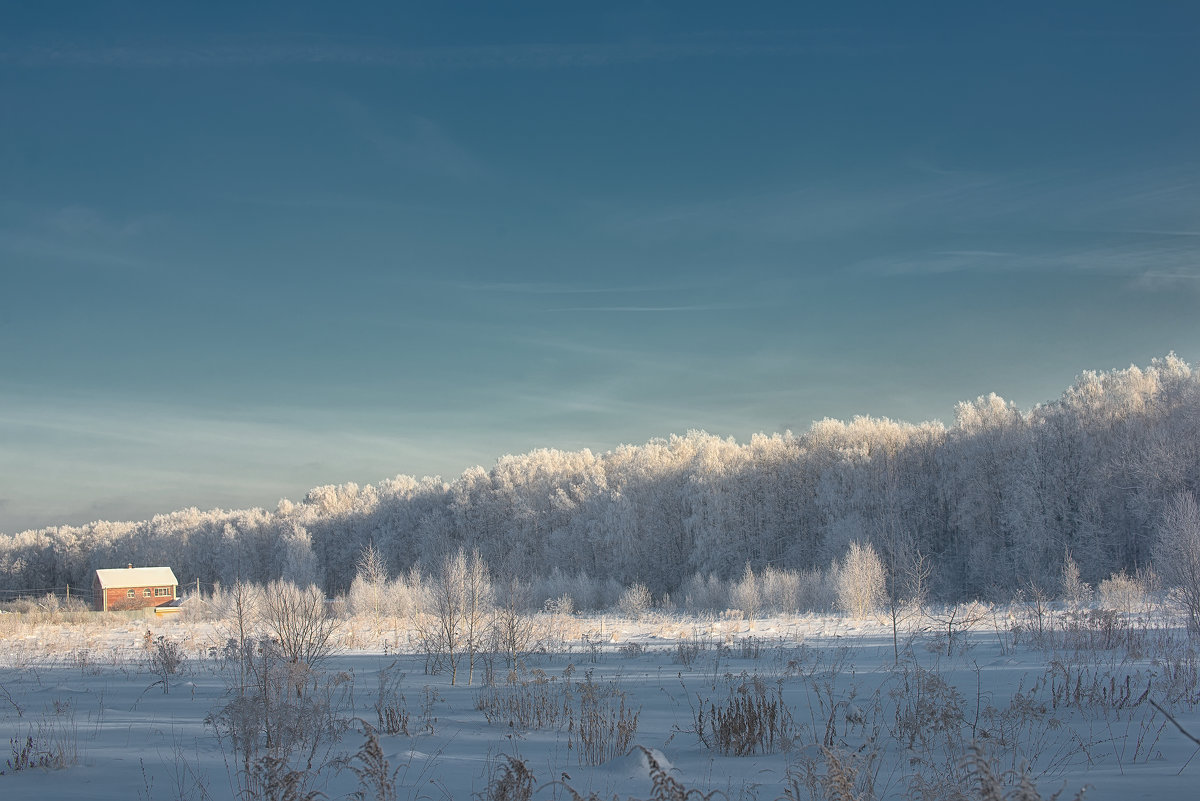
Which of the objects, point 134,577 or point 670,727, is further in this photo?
point 134,577

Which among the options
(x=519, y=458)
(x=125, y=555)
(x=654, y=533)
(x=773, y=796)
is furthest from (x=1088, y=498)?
(x=125, y=555)

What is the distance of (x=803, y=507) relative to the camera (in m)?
49.7

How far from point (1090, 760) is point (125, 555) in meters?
98.2

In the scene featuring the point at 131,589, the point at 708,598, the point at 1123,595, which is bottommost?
the point at 131,589

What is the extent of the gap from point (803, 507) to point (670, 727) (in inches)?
1701

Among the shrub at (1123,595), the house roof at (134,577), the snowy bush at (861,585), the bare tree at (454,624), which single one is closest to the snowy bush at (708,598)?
the snowy bush at (861,585)

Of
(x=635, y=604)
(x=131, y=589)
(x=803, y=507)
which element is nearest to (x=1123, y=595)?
(x=635, y=604)

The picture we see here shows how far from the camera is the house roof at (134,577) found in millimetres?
50094

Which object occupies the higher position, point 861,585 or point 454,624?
point 454,624

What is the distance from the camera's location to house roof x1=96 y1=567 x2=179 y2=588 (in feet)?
164

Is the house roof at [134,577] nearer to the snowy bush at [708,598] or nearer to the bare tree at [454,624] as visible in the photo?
the snowy bush at [708,598]

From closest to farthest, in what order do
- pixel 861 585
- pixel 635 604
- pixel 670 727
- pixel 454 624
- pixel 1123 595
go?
1. pixel 670 727
2. pixel 454 624
3. pixel 1123 595
4. pixel 861 585
5. pixel 635 604

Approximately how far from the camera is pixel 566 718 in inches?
356

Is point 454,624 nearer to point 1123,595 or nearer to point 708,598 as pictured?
point 1123,595
